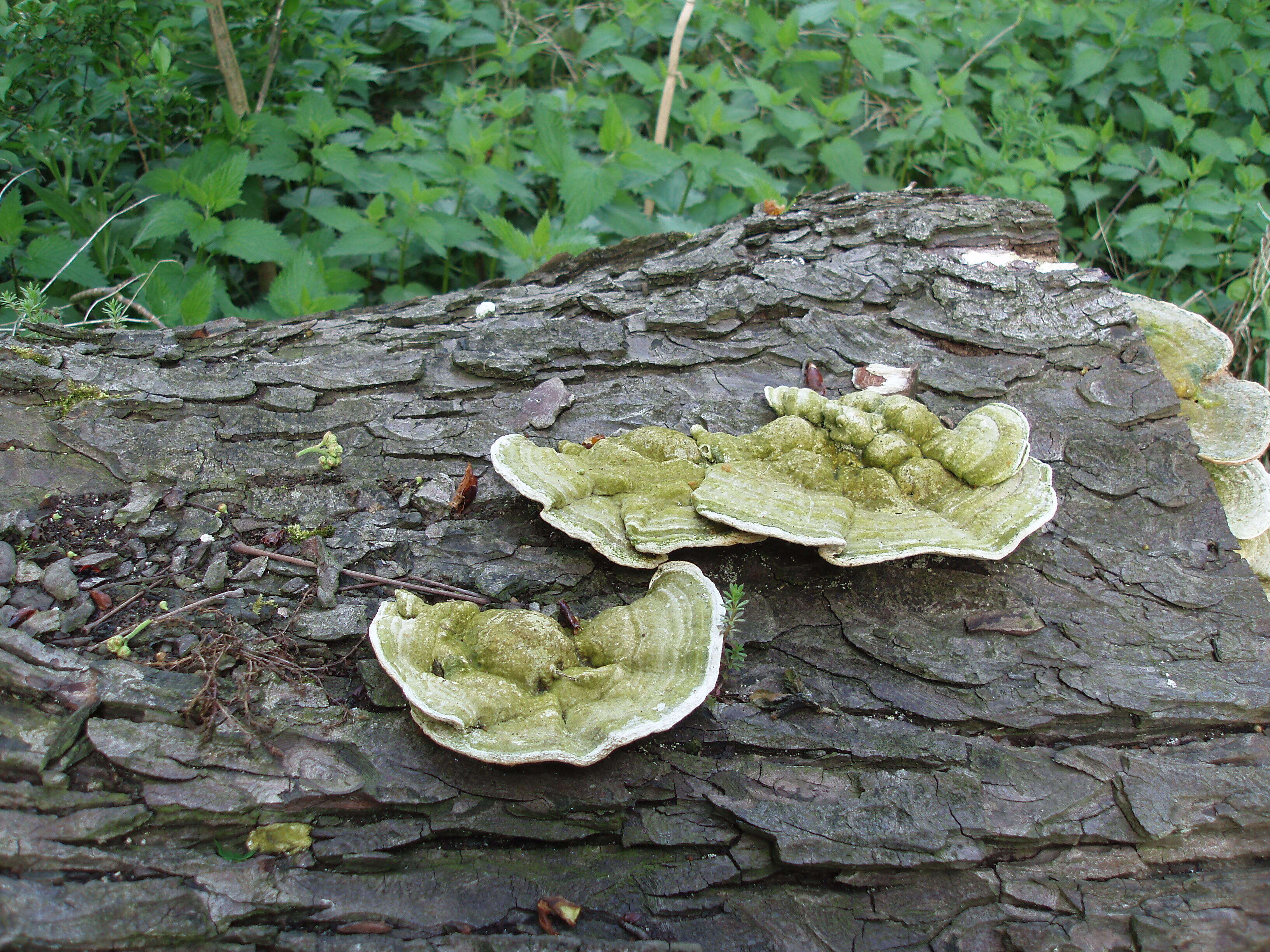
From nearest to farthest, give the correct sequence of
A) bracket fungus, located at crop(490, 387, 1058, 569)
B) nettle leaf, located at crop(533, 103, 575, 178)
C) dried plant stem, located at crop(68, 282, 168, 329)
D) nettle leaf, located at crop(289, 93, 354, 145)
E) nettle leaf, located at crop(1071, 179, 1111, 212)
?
bracket fungus, located at crop(490, 387, 1058, 569), dried plant stem, located at crop(68, 282, 168, 329), nettle leaf, located at crop(289, 93, 354, 145), nettle leaf, located at crop(533, 103, 575, 178), nettle leaf, located at crop(1071, 179, 1111, 212)

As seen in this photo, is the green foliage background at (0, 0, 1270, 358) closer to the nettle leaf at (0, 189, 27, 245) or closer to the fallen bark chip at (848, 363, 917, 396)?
the nettle leaf at (0, 189, 27, 245)

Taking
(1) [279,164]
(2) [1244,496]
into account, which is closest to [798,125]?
(1) [279,164]

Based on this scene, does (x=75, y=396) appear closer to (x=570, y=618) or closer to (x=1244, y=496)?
(x=570, y=618)

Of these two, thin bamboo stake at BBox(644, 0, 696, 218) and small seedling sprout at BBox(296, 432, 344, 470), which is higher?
thin bamboo stake at BBox(644, 0, 696, 218)

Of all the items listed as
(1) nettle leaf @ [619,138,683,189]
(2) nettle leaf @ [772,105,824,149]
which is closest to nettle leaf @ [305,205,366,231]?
(1) nettle leaf @ [619,138,683,189]

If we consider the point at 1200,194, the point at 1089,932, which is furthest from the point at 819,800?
the point at 1200,194

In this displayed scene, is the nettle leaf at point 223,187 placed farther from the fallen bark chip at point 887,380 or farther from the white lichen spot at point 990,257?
the white lichen spot at point 990,257
